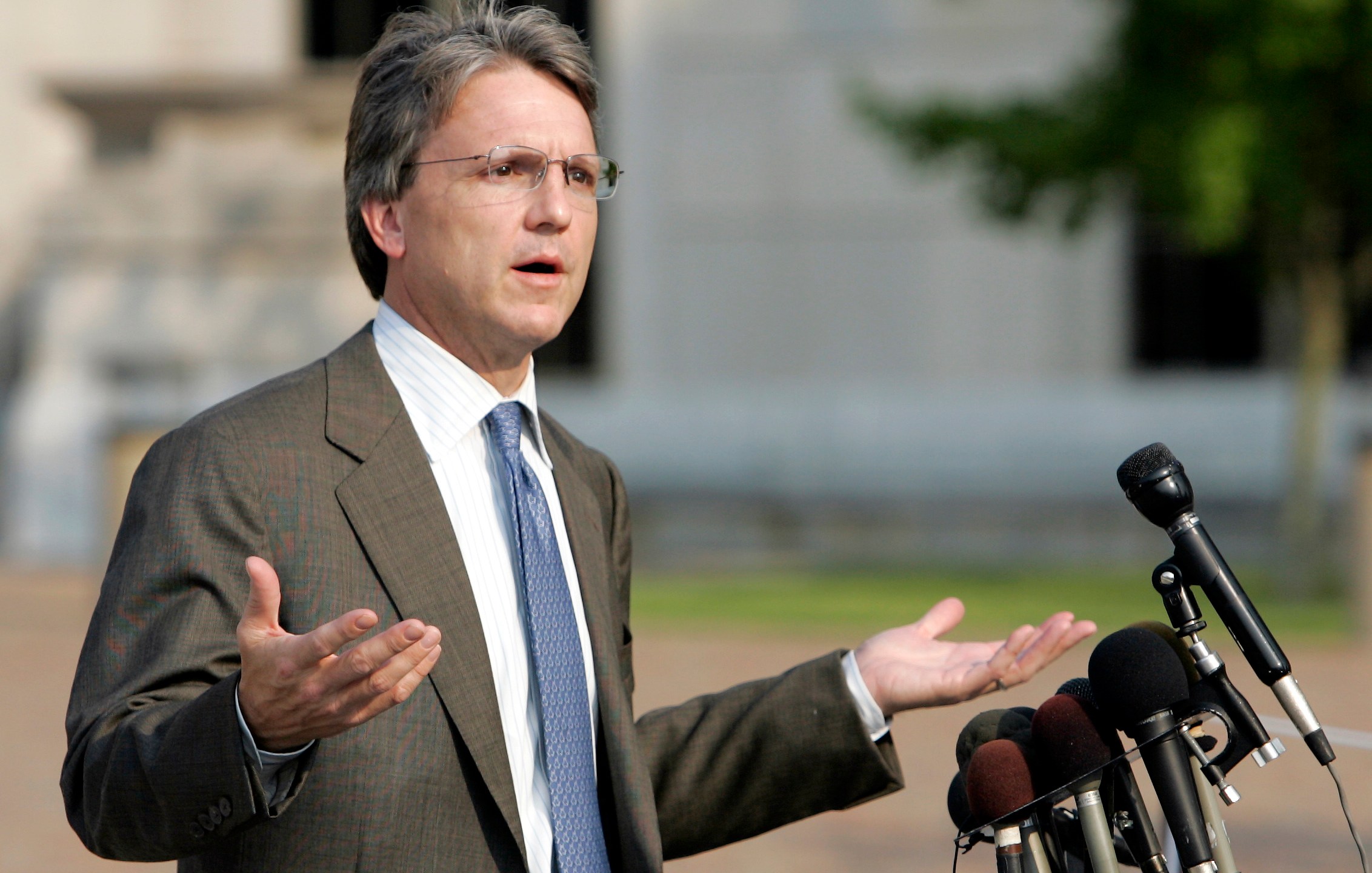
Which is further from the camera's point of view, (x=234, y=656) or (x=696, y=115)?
(x=696, y=115)

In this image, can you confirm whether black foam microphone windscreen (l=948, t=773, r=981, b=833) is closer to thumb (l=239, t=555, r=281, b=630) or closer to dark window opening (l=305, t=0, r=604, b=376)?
thumb (l=239, t=555, r=281, b=630)

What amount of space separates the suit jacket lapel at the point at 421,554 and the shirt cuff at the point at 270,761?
275 mm

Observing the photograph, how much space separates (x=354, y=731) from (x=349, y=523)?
11.2 inches

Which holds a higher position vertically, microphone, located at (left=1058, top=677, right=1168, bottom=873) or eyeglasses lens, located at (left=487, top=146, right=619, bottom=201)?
eyeglasses lens, located at (left=487, top=146, right=619, bottom=201)

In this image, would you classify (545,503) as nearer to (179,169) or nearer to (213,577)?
(213,577)

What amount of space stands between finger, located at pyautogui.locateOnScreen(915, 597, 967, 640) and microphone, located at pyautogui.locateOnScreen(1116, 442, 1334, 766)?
1.78ft

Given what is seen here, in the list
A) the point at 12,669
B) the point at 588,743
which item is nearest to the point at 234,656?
the point at 588,743

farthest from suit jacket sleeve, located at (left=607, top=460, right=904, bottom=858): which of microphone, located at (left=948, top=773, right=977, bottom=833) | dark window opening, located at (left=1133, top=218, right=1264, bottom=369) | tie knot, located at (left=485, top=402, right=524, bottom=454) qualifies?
dark window opening, located at (left=1133, top=218, right=1264, bottom=369)

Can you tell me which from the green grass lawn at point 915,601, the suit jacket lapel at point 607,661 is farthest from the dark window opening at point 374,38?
the suit jacket lapel at point 607,661

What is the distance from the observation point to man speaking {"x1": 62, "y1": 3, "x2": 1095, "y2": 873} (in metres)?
1.89

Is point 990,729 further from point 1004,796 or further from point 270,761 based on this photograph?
point 270,761

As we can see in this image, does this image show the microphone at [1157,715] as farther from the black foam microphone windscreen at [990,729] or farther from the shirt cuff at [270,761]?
the shirt cuff at [270,761]

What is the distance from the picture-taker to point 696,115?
17391mm

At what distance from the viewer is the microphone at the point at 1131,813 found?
1960 millimetres
